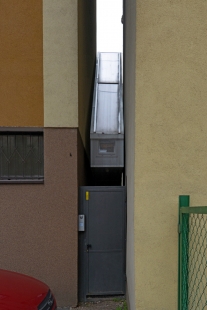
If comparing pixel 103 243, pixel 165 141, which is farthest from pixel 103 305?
pixel 165 141

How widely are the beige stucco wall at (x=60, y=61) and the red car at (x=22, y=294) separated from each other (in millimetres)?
2479

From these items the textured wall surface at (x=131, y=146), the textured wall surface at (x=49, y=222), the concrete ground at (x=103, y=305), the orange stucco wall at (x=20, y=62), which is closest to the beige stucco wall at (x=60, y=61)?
the orange stucco wall at (x=20, y=62)

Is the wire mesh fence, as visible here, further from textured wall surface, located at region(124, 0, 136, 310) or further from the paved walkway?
the paved walkway

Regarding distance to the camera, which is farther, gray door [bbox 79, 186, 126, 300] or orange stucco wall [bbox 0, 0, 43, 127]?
gray door [bbox 79, 186, 126, 300]

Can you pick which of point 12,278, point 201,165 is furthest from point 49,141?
point 201,165

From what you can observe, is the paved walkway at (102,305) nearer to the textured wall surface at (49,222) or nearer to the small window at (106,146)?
the textured wall surface at (49,222)

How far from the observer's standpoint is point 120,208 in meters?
5.44

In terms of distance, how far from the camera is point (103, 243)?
17.8ft

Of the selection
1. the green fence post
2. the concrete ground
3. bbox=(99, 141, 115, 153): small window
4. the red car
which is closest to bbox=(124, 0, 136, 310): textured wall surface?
the green fence post

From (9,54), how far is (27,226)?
2839 millimetres

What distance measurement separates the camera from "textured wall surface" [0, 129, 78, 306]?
5117 millimetres

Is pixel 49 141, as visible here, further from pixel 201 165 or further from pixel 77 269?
pixel 201 165

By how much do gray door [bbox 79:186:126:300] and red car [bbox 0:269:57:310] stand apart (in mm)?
1788

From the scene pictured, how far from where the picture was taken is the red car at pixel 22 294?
2.96 metres
